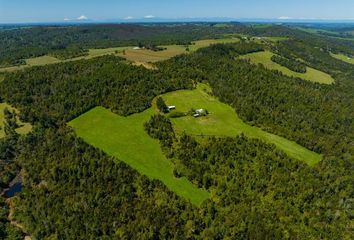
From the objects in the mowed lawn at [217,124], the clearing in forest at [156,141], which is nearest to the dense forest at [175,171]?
the clearing in forest at [156,141]

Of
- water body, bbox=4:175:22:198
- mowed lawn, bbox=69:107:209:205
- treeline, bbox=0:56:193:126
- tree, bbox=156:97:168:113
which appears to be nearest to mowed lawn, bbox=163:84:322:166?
tree, bbox=156:97:168:113

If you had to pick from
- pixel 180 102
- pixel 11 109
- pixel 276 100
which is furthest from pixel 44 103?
pixel 276 100

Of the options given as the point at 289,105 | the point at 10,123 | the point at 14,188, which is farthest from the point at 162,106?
the point at 14,188

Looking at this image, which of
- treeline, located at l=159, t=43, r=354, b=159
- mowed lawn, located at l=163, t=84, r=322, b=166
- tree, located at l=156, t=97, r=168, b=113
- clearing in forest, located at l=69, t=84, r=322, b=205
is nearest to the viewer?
A: clearing in forest, located at l=69, t=84, r=322, b=205

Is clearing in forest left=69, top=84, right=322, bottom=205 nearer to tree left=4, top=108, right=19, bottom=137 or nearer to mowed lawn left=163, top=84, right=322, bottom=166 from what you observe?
mowed lawn left=163, top=84, right=322, bottom=166

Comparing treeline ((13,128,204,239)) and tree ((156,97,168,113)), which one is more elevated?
tree ((156,97,168,113))

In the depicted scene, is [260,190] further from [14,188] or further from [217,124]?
[14,188]

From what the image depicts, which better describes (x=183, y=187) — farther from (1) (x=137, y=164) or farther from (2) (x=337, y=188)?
(2) (x=337, y=188)

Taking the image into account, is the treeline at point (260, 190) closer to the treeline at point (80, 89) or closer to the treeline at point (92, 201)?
the treeline at point (92, 201)
